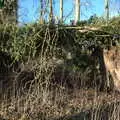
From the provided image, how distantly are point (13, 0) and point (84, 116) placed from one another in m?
4.99

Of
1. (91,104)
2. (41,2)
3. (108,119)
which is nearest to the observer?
(41,2)

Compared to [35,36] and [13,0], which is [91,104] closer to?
[35,36]

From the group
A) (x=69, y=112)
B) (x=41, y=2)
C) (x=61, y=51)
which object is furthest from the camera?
(x=61, y=51)

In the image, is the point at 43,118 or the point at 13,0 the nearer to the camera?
the point at 43,118

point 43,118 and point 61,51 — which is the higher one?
point 61,51

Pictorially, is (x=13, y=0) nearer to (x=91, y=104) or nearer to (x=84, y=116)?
(x=91, y=104)

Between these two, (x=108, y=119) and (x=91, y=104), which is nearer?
(x=108, y=119)

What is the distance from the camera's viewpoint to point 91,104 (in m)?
9.49

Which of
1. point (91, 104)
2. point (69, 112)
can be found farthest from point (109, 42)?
point (69, 112)

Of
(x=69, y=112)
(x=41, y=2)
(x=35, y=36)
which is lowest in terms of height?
(x=69, y=112)

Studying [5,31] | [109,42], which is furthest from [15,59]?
[109,42]

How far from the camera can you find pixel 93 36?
11.1 metres

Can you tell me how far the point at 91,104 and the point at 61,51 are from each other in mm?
1887

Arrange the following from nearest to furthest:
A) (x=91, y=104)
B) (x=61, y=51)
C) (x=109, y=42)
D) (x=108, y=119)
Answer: (x=108, y=119), (x=91, y=104), (x=61, y=51), (x=109, y=42)
